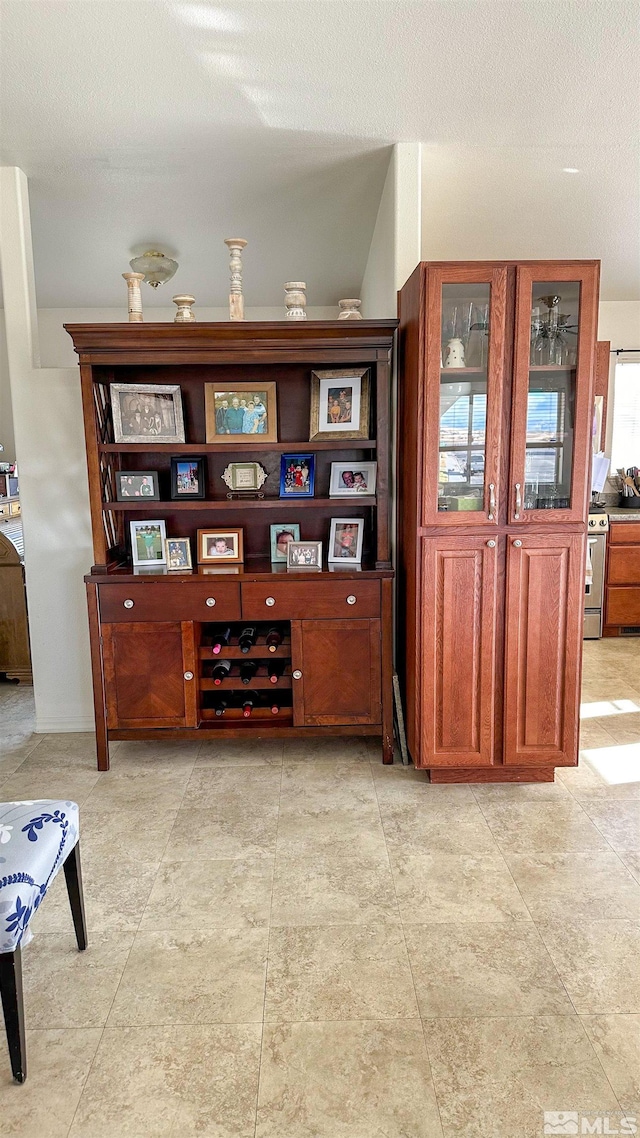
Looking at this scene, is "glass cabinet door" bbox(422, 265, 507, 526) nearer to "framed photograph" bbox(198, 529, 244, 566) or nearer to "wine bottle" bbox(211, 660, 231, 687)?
"framed photograph" bbox(198, 529, 244, 566)

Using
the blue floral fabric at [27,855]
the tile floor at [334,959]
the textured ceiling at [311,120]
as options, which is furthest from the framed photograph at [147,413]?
the blue floral fabric at [27,855]

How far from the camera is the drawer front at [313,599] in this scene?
3.19m

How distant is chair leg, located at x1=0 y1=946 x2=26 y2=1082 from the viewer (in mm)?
1569

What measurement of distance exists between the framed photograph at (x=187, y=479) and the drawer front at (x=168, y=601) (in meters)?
0.51

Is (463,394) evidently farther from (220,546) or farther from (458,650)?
(220,546)

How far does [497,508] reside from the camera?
2.84m

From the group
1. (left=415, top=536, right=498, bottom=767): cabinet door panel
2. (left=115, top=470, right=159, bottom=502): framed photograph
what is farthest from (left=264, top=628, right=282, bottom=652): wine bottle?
(left=115, top=470, right=159, bottom=502): framed photograph

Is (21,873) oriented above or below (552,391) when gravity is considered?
below

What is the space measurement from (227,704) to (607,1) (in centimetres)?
290

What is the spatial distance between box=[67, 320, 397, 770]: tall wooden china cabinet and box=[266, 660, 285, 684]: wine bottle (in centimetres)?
1

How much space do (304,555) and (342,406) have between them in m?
0.70

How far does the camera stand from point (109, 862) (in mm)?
2520

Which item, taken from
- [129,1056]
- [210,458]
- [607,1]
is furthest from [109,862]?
[607,1]

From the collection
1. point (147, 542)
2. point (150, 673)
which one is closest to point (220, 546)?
point (147, 542)
